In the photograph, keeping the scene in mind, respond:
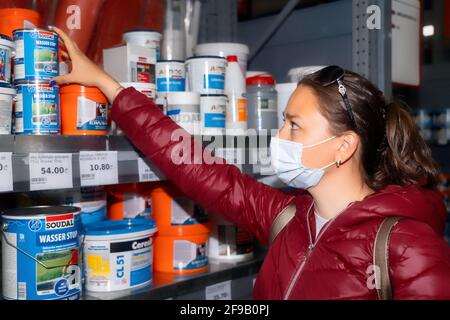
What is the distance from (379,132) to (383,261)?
1.41ft

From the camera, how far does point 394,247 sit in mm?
1203

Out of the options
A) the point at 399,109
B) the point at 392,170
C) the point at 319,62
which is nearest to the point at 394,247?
the point at 392,170

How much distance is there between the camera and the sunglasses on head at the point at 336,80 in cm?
139

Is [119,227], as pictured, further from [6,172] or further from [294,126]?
[294,126]

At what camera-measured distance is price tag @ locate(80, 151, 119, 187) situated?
4.40 feet

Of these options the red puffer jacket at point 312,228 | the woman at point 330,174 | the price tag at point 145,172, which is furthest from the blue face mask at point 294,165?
the price tag at point 145,172

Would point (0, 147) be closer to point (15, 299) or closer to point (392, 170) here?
point (15, 299)

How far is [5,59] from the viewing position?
1.28 meters

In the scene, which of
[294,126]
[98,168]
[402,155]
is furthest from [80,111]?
[402,155]

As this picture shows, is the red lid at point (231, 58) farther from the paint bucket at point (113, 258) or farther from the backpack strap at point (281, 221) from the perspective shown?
the paint bucket at point (113, 258)

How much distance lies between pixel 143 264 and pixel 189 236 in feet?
0.74

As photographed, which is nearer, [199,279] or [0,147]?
[0,147]

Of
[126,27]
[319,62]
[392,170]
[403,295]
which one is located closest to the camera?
[403,295]

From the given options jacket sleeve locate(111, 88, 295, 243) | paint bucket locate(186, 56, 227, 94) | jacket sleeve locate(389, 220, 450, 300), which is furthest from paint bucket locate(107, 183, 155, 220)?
jacket sleeve locate(389, 220, 450, 300)
